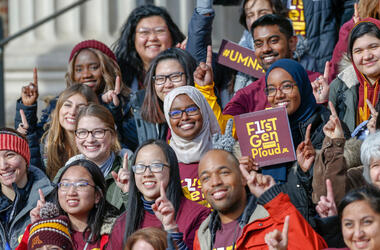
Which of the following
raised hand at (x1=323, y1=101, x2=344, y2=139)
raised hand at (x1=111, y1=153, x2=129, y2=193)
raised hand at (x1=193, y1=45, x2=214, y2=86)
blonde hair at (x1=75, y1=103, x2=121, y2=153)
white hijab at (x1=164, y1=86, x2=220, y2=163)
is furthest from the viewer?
raised hand at (x1=193, y1=45, x2=214, y2=86)

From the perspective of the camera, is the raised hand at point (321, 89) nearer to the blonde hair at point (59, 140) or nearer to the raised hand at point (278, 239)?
the blonde hair at point (59, 140)

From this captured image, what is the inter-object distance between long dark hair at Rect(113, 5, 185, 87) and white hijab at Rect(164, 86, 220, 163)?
5.68ft

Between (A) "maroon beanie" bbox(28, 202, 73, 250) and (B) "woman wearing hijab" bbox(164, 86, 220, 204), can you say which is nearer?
(A) "maroon beanie" bbox(28, 202, 73, 250)

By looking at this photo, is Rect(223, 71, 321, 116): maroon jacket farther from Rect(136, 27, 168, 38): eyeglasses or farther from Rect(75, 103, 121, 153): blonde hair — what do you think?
Rect(136, 27, 168, 38): eyeglasses

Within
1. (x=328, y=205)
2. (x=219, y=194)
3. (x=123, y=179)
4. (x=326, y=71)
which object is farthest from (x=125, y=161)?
(x=328, y=205)

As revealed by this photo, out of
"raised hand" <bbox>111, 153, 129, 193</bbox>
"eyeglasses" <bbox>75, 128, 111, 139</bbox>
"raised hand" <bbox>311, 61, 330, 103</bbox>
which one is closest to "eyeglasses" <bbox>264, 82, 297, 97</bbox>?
"raised hand" <bbox>311, 61, 330, 103</bbox>

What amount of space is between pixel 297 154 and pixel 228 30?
20.6 ft

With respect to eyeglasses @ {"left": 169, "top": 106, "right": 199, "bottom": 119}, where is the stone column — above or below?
above

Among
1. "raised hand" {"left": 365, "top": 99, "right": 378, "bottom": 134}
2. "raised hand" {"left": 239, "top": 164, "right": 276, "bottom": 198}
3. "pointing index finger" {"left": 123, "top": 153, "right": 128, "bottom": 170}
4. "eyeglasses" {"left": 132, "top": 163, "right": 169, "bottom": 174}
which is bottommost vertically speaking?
"raised hand" {"left": 239, "top": 164, "right": 276, "bottom": 198}

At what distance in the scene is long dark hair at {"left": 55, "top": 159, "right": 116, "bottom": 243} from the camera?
317 inches

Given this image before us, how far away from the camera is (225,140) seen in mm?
8516

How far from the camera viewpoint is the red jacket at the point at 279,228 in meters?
7.09

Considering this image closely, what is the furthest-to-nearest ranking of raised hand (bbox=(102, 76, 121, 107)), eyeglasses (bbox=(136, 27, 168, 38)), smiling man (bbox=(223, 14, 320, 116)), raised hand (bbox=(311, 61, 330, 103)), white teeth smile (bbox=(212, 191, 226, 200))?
eyeglasses (bbox=(136, 27, 168, 38)), raised hand (bbox=(102, 76, 121, 107)), smiling man (bbox=(223, 14, 320, 116)), raised hand (bbox=(311, 61, 330, 103)), white teeth smile (bbox=(212, 191, 226, 200))

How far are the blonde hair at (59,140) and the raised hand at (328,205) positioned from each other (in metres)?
2.69
